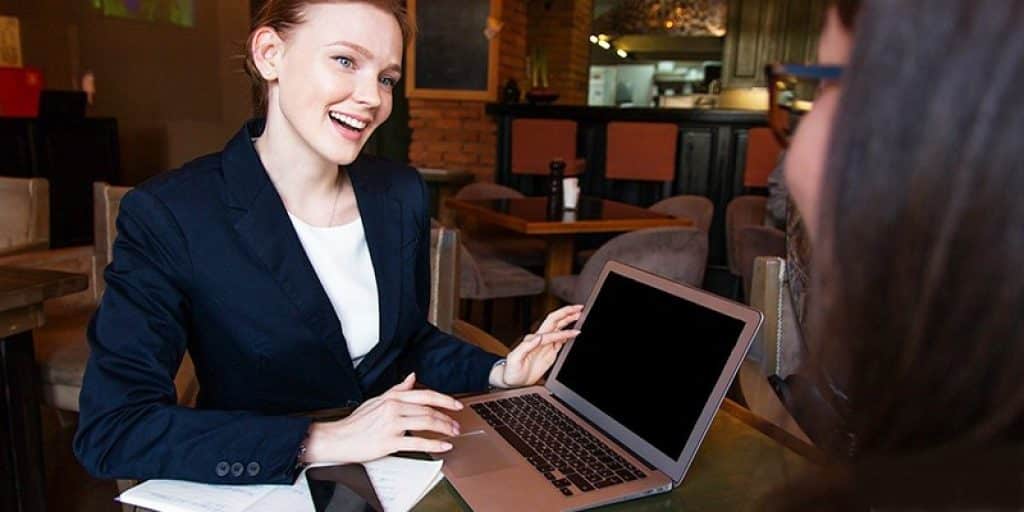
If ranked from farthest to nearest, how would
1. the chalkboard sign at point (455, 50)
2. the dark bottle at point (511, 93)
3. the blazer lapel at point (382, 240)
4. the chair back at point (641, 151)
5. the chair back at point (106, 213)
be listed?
the dark bottle at point (511, 93), the chalkboard sign at point (455, 50), the chair back at point (641, 151), the chair back at point (106, 213), the blazer lapel at point (382, 240)

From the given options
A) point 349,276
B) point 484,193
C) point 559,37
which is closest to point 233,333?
point 349,276

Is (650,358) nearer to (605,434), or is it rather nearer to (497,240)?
(605,434)

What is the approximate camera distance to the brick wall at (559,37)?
7676 mm

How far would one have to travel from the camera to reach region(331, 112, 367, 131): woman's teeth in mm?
1196

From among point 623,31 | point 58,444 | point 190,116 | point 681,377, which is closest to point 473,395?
point 681,377

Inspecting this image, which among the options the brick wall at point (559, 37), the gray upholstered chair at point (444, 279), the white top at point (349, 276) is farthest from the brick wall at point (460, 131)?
the white top at point (349, 276)

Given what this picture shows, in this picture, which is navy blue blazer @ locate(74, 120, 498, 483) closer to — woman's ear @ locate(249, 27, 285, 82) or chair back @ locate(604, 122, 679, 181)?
woman's ear @ locate(249, 27, 285, 82)

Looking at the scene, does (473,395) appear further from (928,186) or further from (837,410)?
(928,186)

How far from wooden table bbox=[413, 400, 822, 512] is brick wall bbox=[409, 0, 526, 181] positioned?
15.3ft

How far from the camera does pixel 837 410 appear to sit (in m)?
0.54

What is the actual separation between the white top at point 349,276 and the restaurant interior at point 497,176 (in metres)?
0.13

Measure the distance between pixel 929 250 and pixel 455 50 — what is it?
5.44 m

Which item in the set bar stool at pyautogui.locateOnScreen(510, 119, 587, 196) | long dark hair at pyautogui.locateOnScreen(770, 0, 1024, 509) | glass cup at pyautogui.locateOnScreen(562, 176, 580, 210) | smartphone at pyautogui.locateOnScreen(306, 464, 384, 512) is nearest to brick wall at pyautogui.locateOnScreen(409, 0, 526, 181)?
bar stool at pyautogui.locateOnScreen(510, 119, 587, 196)

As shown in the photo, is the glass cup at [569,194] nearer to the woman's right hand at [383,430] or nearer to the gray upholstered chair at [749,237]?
the gray upholstered chair at [749,237]
